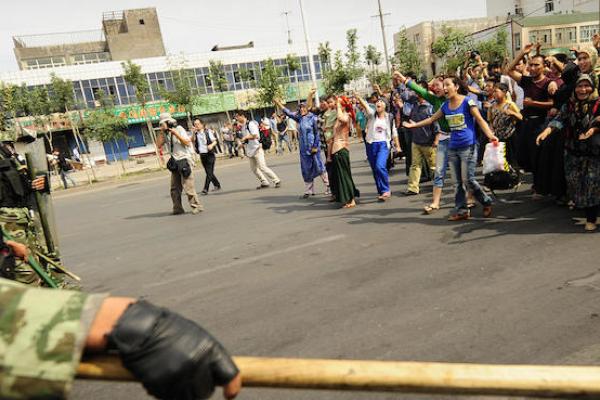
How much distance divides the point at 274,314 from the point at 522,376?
102 inches

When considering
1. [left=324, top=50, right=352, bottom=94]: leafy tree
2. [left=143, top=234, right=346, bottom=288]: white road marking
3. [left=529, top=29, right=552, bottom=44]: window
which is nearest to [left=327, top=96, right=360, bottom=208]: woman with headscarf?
[left=143, top=234, right=346, bottom=288]: white road marking

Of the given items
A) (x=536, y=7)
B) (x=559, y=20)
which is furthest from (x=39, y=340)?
(x=536, y=7)

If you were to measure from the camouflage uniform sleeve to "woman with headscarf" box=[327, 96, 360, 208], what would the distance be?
241 inches

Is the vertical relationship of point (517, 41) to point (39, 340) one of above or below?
above

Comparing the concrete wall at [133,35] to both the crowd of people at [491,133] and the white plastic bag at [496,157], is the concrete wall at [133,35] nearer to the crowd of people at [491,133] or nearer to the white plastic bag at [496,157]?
the crowd of people at [491,133]

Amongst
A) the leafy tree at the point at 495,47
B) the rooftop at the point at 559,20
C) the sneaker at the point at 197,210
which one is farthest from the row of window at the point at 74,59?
the rooftop at the point at 559,20

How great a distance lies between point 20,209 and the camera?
3857 millimetres

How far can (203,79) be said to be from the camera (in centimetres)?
4028

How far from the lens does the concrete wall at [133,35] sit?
47.7 metres

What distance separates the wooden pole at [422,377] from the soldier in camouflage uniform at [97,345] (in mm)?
77

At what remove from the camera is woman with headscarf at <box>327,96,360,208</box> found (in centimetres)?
697

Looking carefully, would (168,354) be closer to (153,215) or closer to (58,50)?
(153,215)

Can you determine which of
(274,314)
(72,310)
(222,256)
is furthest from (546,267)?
(72,310)

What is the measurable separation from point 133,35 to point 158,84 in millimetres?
14869
